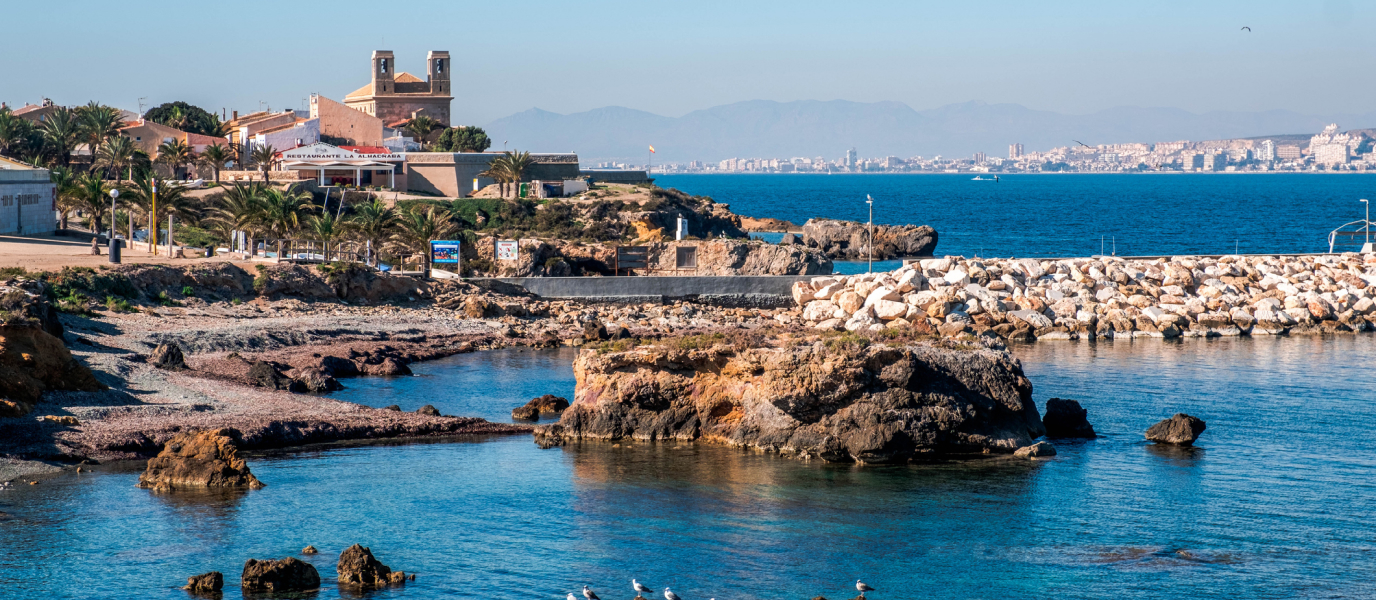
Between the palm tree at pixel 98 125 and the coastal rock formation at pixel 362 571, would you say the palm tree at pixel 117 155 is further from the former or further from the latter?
the coastal rock formation at pixel 362 571

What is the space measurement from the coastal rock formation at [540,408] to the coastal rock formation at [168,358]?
9634 millimetres

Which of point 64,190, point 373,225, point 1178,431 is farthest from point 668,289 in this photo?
point 1178,431

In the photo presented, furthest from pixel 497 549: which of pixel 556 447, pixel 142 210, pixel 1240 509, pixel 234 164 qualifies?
pixel 234 164

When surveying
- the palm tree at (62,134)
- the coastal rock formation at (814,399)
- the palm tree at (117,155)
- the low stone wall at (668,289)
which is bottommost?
the coastal rock formation at (814,399)

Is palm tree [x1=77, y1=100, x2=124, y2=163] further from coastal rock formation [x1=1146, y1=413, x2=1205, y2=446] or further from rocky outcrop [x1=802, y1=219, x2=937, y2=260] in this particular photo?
coastal rock formation [x1=1146, y1=413, x2=1205, y2=446]

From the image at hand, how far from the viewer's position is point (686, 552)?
2056cm

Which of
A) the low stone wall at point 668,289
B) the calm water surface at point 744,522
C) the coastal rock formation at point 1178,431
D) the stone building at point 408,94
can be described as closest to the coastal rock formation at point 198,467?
the calm water surface at point 744,522

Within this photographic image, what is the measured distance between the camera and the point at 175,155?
268 feet

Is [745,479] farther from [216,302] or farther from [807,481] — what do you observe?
[216,302]

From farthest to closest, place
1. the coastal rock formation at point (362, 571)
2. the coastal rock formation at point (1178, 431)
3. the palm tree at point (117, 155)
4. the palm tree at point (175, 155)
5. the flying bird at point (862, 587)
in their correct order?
the palm tree at point (175, 155), the palm tree at point (117, 155), the coastal rock formation at point (1178, 431), the coastal rock formation at point (362, 571), the flying bird at point (862, 587)

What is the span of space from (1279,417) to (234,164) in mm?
74170

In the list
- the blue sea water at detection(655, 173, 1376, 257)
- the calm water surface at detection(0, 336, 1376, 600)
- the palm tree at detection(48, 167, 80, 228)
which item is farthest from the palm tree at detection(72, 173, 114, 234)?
the blue sea water at detection(655, 173, 1376, 257)

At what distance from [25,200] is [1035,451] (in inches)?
1904

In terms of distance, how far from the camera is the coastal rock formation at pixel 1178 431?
29750 millimetres
